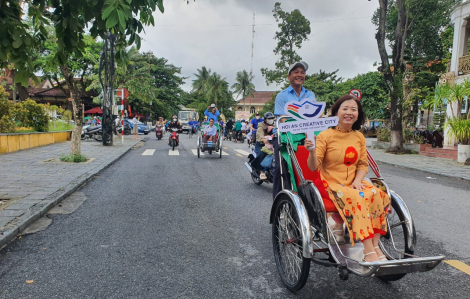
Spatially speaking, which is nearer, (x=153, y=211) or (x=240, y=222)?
(x=240, y=222)

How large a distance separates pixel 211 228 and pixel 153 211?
1204mm

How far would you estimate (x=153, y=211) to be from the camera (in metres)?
5.27

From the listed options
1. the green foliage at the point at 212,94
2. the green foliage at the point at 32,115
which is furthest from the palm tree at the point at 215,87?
the green foliage at the point at 32,115

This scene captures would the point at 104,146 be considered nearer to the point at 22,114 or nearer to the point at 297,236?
the point at 22,114

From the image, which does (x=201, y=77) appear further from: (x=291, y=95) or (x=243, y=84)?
(x=291, y=95)

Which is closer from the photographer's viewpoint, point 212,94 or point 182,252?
point 182,252

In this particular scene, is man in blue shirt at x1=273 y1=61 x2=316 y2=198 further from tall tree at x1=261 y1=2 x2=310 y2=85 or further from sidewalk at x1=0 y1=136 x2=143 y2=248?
tall tree at x1=261 y1=2 x2=310 y2=85

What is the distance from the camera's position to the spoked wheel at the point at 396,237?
2.80 metres

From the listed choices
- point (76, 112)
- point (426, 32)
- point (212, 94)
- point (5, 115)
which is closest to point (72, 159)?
point (76, 112)

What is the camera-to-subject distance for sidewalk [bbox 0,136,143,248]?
176 inches

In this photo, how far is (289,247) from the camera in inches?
115

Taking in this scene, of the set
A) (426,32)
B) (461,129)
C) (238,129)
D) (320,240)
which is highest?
(426,32)

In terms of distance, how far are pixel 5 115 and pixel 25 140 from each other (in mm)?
1207

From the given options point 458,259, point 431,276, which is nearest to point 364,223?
point 431,276
